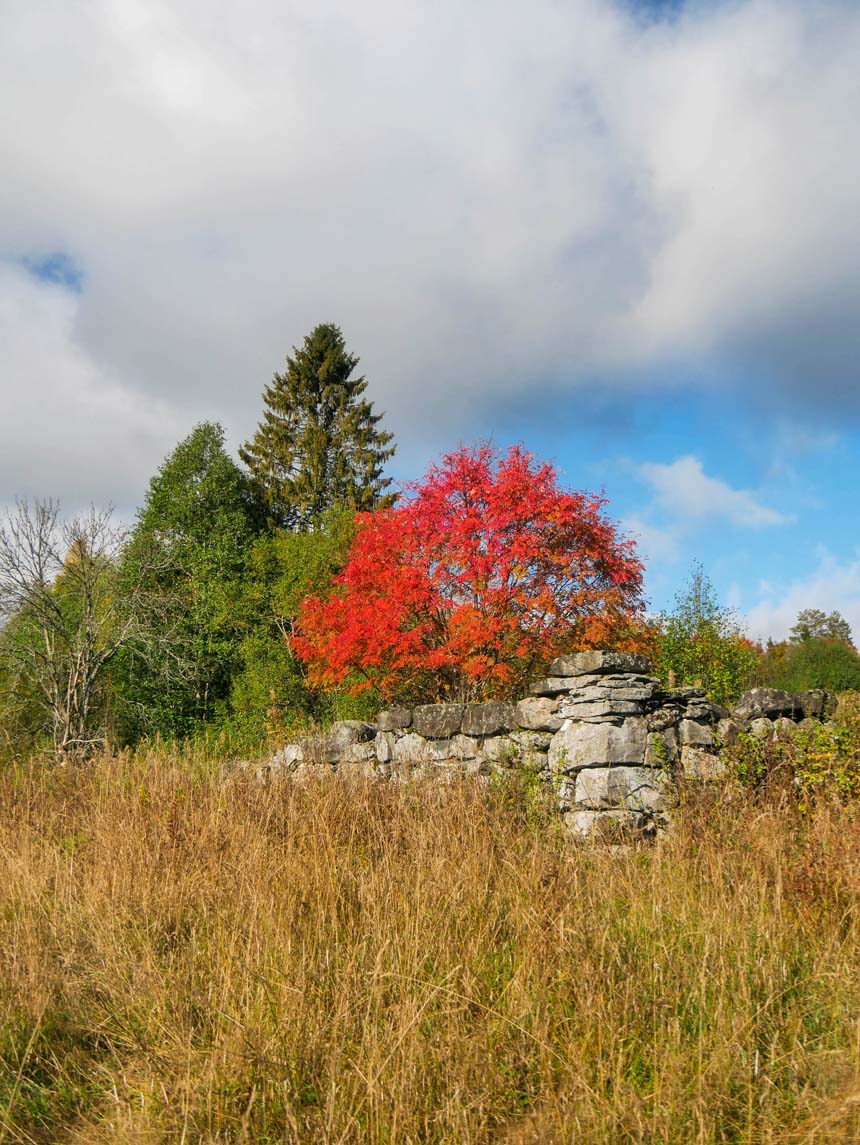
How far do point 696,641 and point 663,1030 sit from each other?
11622 mm

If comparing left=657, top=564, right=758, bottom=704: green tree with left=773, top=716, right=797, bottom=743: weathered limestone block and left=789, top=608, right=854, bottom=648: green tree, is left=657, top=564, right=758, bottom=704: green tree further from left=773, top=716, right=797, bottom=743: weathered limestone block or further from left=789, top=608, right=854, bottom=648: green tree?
left=789, top=608, right=854, bottom=648: green tree

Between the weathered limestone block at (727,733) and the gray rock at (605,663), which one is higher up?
the gray rock at (605,663)

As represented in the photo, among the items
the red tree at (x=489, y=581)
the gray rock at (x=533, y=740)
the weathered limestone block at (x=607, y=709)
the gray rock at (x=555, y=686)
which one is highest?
the red tree at (x=489, y=581)

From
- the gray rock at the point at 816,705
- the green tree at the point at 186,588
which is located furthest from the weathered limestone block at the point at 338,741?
the green tree at the point at 186,588

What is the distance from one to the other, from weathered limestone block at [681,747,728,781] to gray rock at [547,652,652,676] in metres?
0.70

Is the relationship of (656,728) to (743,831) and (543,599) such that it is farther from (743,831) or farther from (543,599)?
(543,599)

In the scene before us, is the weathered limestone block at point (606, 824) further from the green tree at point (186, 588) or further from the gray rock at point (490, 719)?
the green tree at point (186, 588)

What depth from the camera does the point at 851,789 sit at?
5.05 meters

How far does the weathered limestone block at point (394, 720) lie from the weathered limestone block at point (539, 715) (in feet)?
4.10

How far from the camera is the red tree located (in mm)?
9914

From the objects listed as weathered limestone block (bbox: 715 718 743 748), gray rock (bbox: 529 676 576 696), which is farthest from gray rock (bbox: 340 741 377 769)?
weathered limestone block (bbox: 715 718 743 748)

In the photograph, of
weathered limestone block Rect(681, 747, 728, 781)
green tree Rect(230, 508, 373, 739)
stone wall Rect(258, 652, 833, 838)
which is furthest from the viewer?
green tree Rect(230, 508, 373, 739)

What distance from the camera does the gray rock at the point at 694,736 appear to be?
5.97 meters

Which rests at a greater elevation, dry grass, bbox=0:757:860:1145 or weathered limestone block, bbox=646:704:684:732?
weathered limestone block, bbox=646:704:684:732
